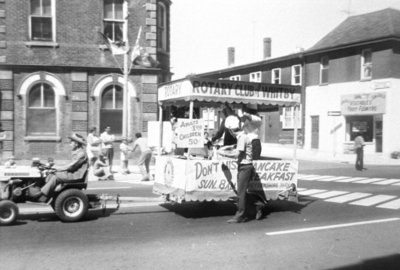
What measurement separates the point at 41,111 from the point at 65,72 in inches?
76.4

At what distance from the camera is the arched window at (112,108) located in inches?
749

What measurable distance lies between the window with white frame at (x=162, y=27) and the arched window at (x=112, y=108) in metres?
3.07

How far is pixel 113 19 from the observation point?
62.9 feet

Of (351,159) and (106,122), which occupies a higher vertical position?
(106,122)

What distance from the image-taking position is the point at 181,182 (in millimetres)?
8328

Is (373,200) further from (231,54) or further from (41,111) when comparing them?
(231,54)

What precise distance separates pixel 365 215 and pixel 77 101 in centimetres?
1343

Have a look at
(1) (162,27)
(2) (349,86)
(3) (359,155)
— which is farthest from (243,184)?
(2) (349,86)

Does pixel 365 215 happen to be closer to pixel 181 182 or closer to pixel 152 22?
pixel 181 182

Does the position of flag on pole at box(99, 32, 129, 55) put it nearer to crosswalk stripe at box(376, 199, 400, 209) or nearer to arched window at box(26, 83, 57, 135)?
arched window at box(26, 83, 57, 135)

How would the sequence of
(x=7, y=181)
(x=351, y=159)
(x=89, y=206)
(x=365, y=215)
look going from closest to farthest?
(x=7, y=181) < (x=89, y=206) < (x=365, y=215) < (x=351, y=159)

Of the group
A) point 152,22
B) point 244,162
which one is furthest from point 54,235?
point 152,22

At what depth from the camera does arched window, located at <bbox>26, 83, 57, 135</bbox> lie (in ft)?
60.5

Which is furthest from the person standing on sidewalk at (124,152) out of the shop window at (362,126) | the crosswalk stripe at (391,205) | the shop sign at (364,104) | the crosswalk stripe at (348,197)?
the shop window at (362,126)
